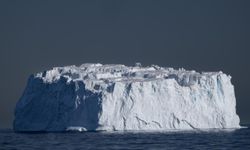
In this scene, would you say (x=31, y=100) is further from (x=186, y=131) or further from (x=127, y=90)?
(x=186, y=131)

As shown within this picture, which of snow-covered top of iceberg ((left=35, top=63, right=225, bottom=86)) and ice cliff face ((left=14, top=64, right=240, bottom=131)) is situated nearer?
ice cliff face ((left=14, top=64, right=240, bottom=131))

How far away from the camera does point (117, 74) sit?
70.9 m

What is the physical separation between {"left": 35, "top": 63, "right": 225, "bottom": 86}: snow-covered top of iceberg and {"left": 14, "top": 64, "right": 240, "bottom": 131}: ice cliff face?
0.10 meters

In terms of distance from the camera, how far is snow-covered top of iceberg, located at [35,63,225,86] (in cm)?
6706

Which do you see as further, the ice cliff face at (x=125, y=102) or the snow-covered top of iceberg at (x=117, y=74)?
the snow-covered top of iceberg at (x=117, y=74)

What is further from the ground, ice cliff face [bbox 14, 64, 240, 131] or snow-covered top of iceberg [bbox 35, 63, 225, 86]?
snow-covered top of iceberg [bbox 35, 63, 225, 86]

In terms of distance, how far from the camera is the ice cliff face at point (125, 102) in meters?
62.6

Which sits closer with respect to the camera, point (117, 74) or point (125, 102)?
point (125, 102)

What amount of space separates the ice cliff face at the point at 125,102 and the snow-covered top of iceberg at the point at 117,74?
0.10 m

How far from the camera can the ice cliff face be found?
62.6 meters

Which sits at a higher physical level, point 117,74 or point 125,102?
point 117,74

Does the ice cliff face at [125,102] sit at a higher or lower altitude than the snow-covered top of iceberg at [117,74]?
lower

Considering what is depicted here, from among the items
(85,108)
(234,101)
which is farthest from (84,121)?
(234,101)

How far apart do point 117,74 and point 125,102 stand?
8.74 metres
